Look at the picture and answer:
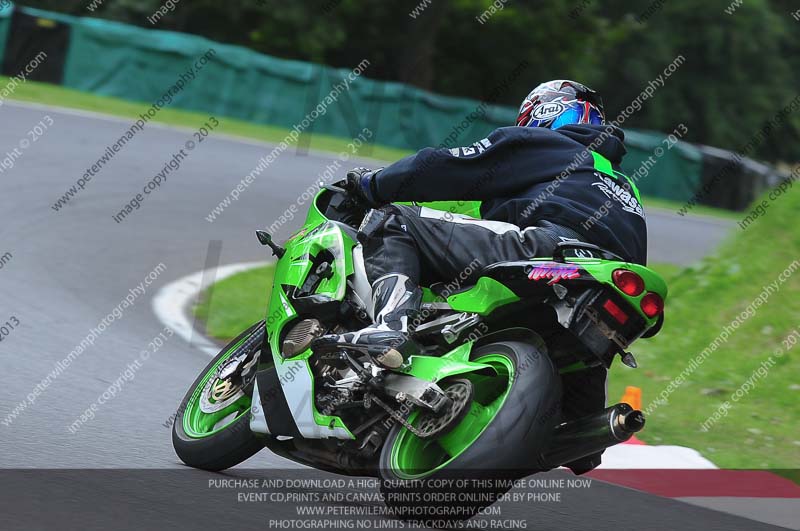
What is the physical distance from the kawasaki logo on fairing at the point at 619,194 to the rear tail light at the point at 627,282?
2.17 feet

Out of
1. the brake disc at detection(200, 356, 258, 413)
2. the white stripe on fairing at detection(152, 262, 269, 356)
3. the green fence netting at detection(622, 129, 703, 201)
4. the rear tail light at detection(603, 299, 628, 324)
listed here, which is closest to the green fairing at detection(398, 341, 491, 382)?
the rear tail light at detection(603, 299, 628, 324)

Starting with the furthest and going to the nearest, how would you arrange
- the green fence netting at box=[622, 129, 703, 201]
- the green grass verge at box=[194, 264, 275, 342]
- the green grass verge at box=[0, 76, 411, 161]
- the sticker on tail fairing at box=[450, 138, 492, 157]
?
the green fence netting at box=[622, 129, 703, 201] < the green grass verge at box=[0, 76, 411, 161] < the green grass verge at box=[194, 264, 275, 342] < the sticker on tail fairing at box=[450, 138, 492, 157]

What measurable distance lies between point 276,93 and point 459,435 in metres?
27.7

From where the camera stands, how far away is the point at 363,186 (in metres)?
6.03

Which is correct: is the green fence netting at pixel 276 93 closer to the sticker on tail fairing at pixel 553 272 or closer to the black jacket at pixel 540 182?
the black jacket at pixel 540 182

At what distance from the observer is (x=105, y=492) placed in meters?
5.11

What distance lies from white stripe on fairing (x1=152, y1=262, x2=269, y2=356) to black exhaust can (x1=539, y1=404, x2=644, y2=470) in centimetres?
455

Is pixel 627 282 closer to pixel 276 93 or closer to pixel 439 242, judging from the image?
pixel 439 242

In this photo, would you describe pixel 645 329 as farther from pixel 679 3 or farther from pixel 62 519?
pixel 679 3

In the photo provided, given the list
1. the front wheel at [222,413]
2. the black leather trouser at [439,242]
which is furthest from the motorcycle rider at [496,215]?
the front wheel at [222,413]

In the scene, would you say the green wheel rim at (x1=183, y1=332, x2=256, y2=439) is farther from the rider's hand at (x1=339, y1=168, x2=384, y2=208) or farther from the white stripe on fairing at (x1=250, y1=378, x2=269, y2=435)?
the rider's hand at (x1=339, y1=168, x2=384, y2=208)

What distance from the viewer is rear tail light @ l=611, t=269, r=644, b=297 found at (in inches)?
196

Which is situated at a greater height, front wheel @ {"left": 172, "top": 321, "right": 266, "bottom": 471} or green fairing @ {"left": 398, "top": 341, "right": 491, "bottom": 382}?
green fairing @ {"left": 398, "top": 341, "right": 491, "bottom": 382}

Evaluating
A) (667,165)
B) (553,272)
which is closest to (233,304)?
(553,272)
